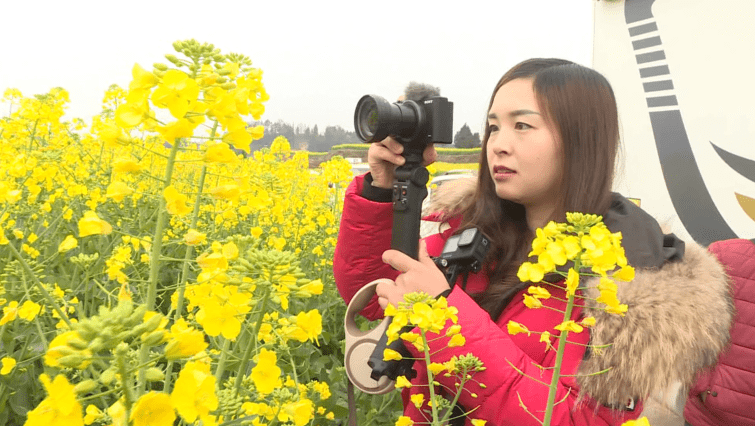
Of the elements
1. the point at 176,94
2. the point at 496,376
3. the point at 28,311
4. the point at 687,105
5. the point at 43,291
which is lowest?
the point at 28,311

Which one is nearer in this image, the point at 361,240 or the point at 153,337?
the point at 153,337

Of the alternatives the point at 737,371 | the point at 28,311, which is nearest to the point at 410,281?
the point at 28,311

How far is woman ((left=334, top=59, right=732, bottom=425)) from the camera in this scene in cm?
119

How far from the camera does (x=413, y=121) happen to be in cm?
146

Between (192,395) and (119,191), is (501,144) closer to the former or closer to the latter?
(119,191)

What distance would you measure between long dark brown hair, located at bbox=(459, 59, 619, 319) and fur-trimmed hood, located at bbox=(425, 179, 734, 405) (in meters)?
0.11

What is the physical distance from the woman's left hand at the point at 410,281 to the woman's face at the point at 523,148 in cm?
32

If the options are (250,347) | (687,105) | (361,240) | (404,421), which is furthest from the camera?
(687,105)

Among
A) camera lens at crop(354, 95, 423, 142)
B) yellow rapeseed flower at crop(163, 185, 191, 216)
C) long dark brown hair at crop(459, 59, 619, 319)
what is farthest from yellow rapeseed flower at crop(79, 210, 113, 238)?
long dark brown hair at crop(459, 59, 619, 319)

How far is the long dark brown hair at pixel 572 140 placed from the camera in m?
1.41

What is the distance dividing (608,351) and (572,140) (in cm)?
54

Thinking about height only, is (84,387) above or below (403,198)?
below

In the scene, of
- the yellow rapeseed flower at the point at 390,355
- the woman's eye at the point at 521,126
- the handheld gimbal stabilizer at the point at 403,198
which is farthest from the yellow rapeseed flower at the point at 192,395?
the woman's eye at the point at 521,126

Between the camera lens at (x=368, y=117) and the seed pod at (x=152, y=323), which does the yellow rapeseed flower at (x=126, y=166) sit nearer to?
the seed pod at (x=152, y=323)
